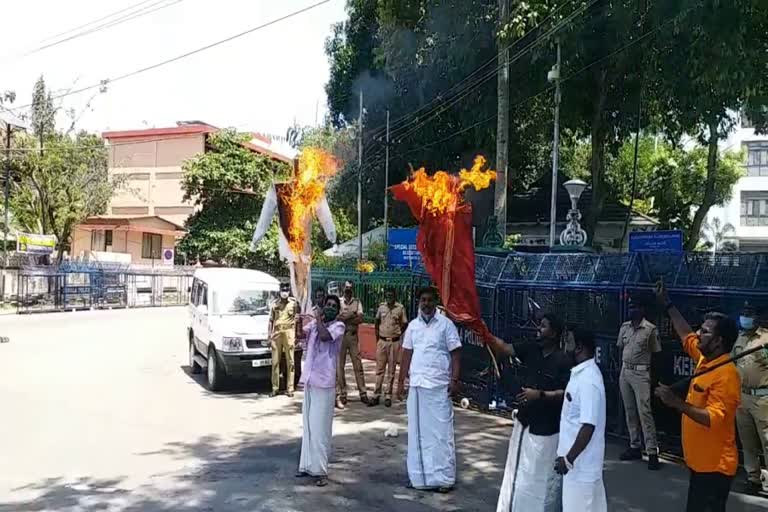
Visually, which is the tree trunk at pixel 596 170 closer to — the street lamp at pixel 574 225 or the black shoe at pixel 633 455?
the street lamp at pixel 574 225

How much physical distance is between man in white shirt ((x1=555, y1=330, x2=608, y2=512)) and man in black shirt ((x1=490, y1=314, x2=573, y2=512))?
45cm

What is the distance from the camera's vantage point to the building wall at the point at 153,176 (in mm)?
49906

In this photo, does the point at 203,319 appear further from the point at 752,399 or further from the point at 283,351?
the point at 752,399

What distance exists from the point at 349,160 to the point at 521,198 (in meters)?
6.71

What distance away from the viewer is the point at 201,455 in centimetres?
765

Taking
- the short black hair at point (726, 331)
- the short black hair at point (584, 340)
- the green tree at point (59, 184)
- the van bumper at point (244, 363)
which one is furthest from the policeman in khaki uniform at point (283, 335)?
the green tree at point (59, 184)

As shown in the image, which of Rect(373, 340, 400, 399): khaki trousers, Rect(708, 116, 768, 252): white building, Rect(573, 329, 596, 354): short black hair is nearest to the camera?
Rect(573, 329, 596, 354): short black hair

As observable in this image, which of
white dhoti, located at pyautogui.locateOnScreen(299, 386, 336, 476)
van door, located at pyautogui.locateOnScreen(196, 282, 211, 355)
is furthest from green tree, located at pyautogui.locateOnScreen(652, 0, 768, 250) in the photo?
van door, located at pyautogui.locateOnScreen(196, 282, 211, 355)

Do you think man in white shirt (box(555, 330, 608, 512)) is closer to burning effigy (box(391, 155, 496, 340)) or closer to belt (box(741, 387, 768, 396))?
burning effigy (box(391, 155, 496, 340))

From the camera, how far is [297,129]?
25.7 m

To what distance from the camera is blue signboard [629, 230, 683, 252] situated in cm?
1116

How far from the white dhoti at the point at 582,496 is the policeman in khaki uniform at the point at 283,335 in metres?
7.77

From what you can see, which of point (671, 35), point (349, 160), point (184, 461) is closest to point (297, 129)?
point (349, 160)

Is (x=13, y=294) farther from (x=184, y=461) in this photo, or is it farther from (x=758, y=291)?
(x=758, y=291)
